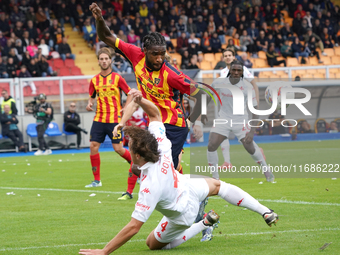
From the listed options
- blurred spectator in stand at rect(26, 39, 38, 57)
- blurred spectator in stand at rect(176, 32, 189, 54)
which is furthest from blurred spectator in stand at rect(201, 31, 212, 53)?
blurred spectator in stand at rect(26, 39, 38, 57)

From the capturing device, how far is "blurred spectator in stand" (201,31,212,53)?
84.4 feet

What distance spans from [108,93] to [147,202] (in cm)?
585

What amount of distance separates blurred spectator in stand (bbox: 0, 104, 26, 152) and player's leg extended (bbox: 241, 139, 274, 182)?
11.6m

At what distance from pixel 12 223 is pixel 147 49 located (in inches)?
111

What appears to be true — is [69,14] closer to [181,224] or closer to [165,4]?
[165,4]

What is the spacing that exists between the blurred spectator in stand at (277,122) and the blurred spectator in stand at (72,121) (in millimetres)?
9308

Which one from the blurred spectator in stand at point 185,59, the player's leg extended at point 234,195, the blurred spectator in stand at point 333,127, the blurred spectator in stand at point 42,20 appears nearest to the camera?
the player's leg extended at point 234,195

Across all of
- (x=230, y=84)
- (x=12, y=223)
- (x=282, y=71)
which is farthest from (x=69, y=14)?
(x=12, y=223)

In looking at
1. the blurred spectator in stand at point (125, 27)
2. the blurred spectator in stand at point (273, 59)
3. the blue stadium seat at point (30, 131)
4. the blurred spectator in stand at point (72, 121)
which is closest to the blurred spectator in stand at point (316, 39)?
the blurred spectator in stand at point (273, 59)

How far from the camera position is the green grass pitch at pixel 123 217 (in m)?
5.09

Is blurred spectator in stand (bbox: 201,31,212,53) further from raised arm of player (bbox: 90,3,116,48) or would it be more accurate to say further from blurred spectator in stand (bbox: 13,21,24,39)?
raised arm of player (bbox: 90,3,116,48)

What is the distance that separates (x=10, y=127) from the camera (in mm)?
18938

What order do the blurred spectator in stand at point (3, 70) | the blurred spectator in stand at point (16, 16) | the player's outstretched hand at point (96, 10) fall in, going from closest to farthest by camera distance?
1. the player's outstretched hand at point (96, 10)
2. the blurred spectator in stand at point (3, 70)
3. the blurred spectator in stand at point (16, 16)

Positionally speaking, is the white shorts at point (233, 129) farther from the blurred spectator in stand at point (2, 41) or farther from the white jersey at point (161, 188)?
the blurred spectator in stand at point (2, 41)
